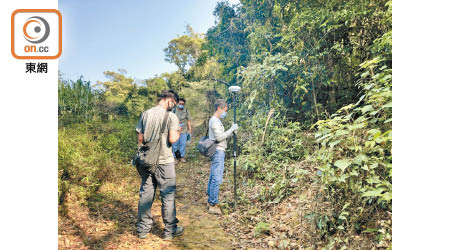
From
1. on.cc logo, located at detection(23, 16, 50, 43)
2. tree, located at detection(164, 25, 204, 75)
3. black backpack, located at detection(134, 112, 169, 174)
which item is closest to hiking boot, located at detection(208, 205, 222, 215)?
black backpack, located at detection(134, 112, 169, 174)

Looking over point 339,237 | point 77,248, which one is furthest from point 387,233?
point 77,248

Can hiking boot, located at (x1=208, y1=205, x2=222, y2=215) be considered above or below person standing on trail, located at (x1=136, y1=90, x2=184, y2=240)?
below

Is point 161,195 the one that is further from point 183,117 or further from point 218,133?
point 183,117

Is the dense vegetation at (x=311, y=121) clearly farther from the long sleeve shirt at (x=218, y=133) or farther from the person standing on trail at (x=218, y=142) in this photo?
the long sleeve shirt at (x=218, y=133)

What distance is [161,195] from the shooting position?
299 centimetres

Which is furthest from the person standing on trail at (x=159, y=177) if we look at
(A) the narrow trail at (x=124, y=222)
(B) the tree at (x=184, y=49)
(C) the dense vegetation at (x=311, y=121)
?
(B) the tree at (x=184, y=49)

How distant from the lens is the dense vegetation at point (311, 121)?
2.32 metres

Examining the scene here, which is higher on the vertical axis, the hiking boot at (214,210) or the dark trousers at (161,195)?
the dark trousers at (161,195)

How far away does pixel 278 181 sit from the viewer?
3.99 m

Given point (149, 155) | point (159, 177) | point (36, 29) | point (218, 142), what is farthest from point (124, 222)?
point (36, 29)

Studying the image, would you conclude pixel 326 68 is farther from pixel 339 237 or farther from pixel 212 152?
pixel 339 237

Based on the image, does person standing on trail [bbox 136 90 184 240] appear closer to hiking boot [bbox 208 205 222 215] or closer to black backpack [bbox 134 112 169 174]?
black backpack [bbox 134 112 169 174]

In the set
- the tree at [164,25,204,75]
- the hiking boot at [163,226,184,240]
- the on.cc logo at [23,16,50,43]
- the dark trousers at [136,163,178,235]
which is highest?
the tree at [164,25,204,75]

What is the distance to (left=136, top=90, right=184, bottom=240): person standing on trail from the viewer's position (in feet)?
9.65
